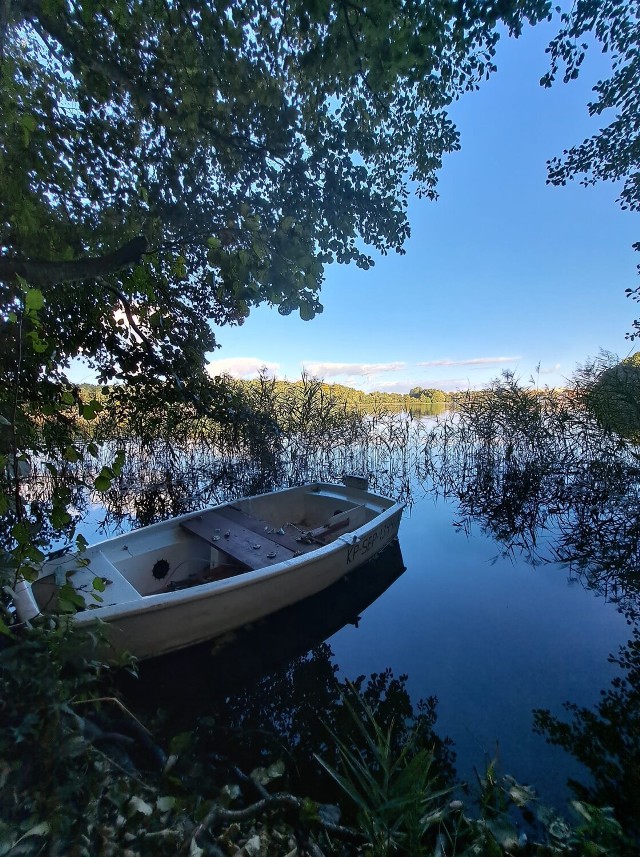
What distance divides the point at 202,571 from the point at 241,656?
1073mm

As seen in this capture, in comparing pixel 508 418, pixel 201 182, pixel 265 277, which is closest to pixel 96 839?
pixel 265 277

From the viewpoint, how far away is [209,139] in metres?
3.08

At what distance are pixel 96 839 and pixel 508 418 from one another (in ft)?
29.4

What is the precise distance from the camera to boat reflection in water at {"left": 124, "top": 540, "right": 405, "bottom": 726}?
253 cm

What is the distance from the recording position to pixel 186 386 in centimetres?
467

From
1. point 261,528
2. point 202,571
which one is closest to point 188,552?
point 202,571

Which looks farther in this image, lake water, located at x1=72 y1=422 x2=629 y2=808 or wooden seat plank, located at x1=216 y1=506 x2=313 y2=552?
wooden seat plank, located at x1=216 y1=506 x2=313 y2=552

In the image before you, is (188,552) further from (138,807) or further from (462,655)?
(138,807)

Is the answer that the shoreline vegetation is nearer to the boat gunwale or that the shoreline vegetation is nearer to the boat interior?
the boat gunwale

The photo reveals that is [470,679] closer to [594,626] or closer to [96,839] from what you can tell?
[594,626]

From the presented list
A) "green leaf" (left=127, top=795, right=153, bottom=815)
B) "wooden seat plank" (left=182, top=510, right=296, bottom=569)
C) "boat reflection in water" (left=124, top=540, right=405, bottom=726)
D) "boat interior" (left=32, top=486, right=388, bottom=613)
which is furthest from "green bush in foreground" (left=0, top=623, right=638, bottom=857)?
"wooden seat plank" (left=182, top=510, right=296, bottom=569)

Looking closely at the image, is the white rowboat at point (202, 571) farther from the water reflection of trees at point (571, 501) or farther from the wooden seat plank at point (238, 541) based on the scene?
the water reflection of trees at point (571, 501)

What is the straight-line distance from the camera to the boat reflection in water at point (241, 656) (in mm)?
2525

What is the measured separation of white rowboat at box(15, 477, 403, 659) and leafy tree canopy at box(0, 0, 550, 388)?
5.65ft
